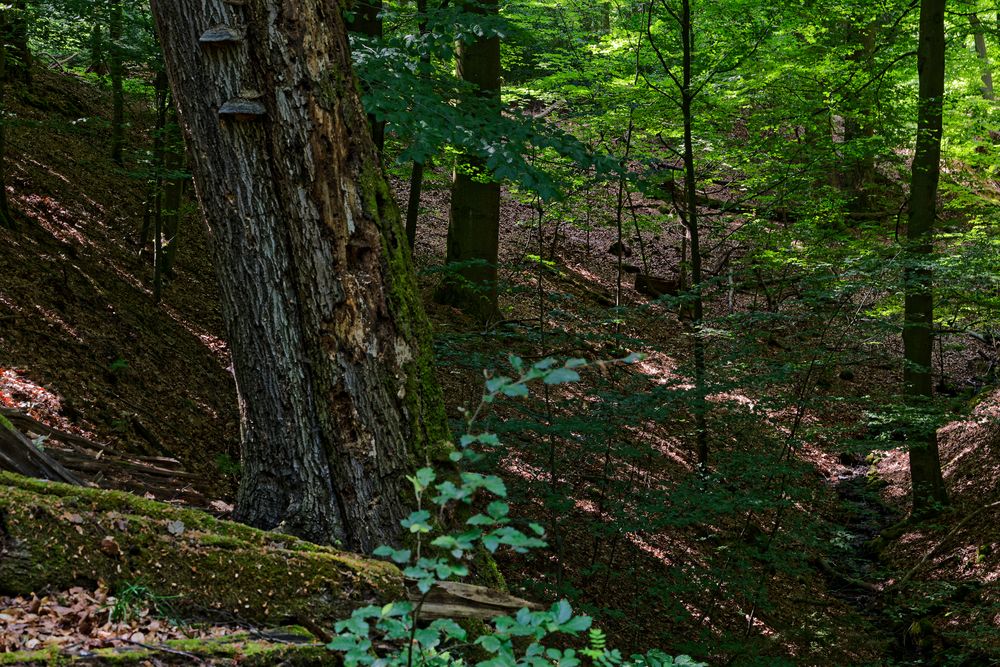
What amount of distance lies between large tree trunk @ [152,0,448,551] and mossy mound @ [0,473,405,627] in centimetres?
44

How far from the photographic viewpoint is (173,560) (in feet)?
7.47

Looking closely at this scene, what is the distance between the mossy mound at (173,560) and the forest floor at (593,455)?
156cm

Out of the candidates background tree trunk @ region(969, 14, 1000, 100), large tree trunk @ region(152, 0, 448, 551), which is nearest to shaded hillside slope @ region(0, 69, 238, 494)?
large tree trunk @ region(152, 0, 448, 551)

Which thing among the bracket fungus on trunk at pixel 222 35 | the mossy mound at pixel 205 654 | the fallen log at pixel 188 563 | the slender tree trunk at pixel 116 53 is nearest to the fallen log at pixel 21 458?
the fallen log at pixel 188 563

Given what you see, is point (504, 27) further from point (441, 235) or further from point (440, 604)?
point (441, 235)

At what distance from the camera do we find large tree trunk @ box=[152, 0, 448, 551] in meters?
2.98

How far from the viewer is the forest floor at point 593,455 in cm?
552

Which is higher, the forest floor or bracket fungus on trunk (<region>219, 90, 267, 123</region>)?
bracket fungus on trunk (<region>219, 90, 267, 123</region>)

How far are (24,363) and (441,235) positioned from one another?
32.1 ft

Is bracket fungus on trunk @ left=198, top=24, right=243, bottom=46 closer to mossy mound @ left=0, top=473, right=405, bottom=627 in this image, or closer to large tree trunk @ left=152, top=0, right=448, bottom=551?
large tree trunk @ left=152, top=0, right=448, bottom=551

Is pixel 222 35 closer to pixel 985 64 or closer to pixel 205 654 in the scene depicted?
pixel 205 654

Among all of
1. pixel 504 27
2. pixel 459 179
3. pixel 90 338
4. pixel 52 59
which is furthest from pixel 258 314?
pixel 52 59

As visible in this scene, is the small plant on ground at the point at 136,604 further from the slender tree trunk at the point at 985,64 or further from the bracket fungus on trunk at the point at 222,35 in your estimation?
the slender tree trunk at the point at 985,64

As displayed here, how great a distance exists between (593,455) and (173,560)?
227 inches
